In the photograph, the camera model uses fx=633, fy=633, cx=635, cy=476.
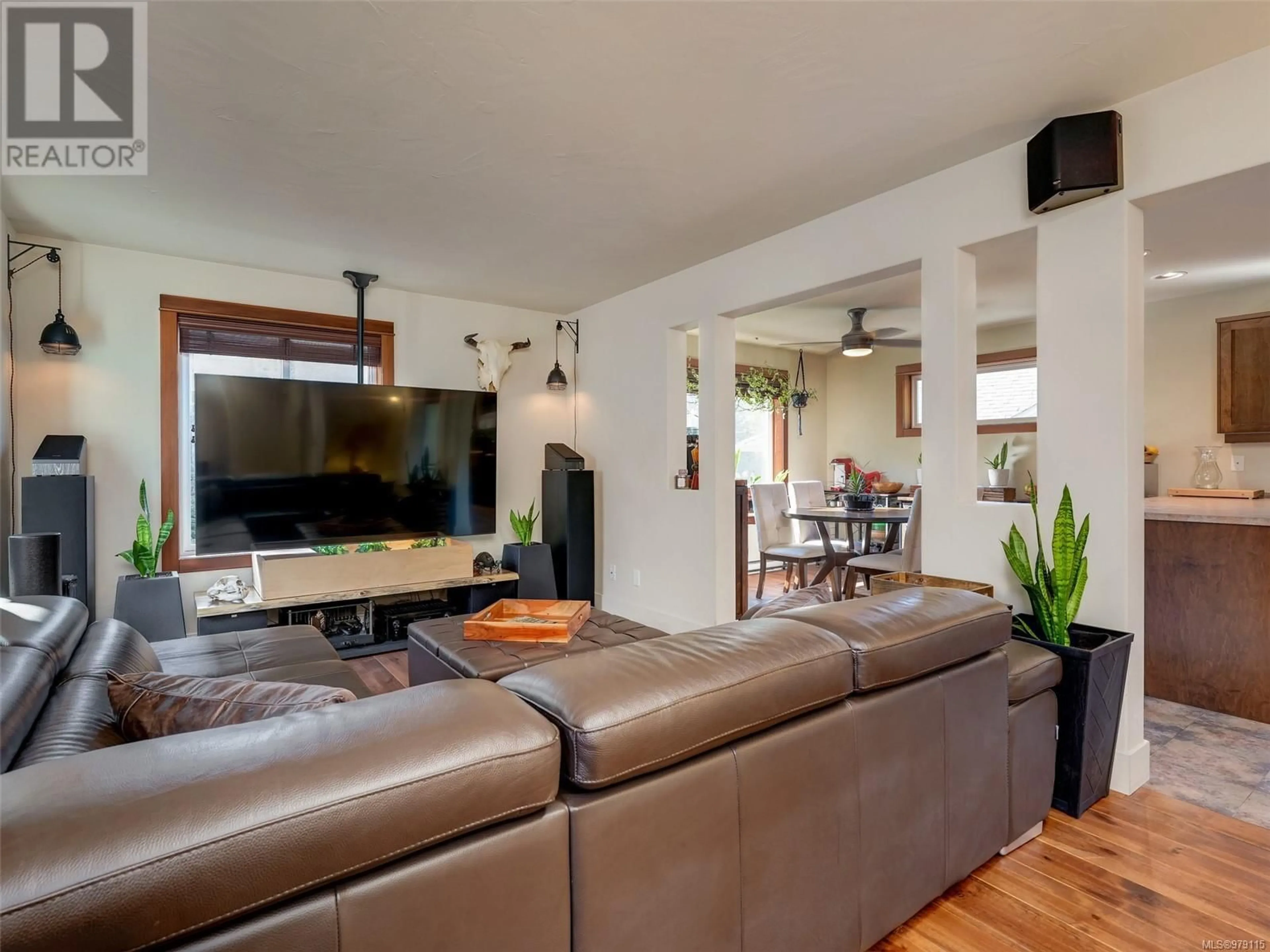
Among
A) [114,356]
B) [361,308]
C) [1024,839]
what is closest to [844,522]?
[1024,839]

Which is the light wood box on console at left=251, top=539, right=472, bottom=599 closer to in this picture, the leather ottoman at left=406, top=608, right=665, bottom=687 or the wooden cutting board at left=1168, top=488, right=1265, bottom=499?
the leather ottoman at left=406, top=608, right=665, bottom=687

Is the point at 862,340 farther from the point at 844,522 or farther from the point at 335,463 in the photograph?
the point at 335,463

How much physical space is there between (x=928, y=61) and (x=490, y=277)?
111 inches

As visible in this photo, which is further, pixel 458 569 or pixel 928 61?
pixel 458 569

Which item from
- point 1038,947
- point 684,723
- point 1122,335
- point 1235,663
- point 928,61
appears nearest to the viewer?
point 684,723

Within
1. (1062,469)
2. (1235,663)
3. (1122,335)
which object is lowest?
(1235,663)

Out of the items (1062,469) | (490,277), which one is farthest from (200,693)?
(490,277)

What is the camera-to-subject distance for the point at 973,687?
1.53 meters

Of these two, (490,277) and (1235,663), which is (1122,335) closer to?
(1235,663)

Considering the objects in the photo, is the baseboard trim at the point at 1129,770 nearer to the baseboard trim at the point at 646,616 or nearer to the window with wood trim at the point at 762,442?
the baseboard trim at the point at 646,616

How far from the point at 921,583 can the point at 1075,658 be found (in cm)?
63

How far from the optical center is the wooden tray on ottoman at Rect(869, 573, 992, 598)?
227 centimetres

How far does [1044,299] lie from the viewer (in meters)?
2.32

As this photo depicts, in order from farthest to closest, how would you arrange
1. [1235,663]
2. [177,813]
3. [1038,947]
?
[1235,663], [1038,947], [177,813]
